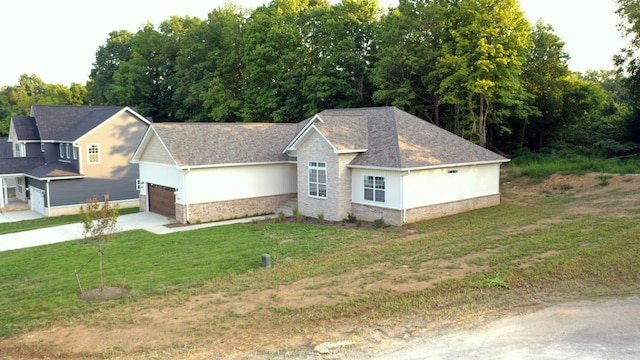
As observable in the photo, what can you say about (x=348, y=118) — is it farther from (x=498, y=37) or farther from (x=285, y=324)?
(x=285, y=324)

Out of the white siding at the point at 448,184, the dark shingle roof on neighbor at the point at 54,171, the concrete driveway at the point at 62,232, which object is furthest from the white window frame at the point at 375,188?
the dark shingle roof on neighbor at the point at 54,171

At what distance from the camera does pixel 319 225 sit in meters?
22.7

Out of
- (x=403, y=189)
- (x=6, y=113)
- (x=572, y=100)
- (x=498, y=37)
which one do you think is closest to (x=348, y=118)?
(x=403, y=189)

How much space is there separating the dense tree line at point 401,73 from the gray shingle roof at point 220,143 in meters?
11.0

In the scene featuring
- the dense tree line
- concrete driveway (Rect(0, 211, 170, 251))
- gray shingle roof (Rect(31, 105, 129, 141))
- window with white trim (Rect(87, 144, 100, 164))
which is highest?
the dense tree line

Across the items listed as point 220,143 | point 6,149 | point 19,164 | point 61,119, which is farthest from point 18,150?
point 220,143

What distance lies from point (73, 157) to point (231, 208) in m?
13.5

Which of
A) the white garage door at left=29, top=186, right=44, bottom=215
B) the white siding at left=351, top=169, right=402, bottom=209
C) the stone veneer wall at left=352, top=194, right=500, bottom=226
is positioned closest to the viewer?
the white siding at left=351, top=169, right=402, bottom=209

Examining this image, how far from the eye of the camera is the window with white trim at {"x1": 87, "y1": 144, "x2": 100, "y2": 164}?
1252 inches

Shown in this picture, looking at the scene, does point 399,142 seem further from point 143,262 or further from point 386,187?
point 143,262

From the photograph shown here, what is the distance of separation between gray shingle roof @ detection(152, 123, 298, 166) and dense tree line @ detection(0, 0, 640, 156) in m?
11.0

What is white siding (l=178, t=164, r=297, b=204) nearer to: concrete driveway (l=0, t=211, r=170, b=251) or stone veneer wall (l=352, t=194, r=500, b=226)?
concrete driveway (l=0, t=211, r=170, b=251)

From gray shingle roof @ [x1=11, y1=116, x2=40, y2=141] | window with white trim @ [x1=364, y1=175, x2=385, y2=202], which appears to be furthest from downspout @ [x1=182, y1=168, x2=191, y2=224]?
gray shingle roof @ [x1=11, y1=116, x2=40, y2=141]

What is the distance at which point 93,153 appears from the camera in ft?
105
